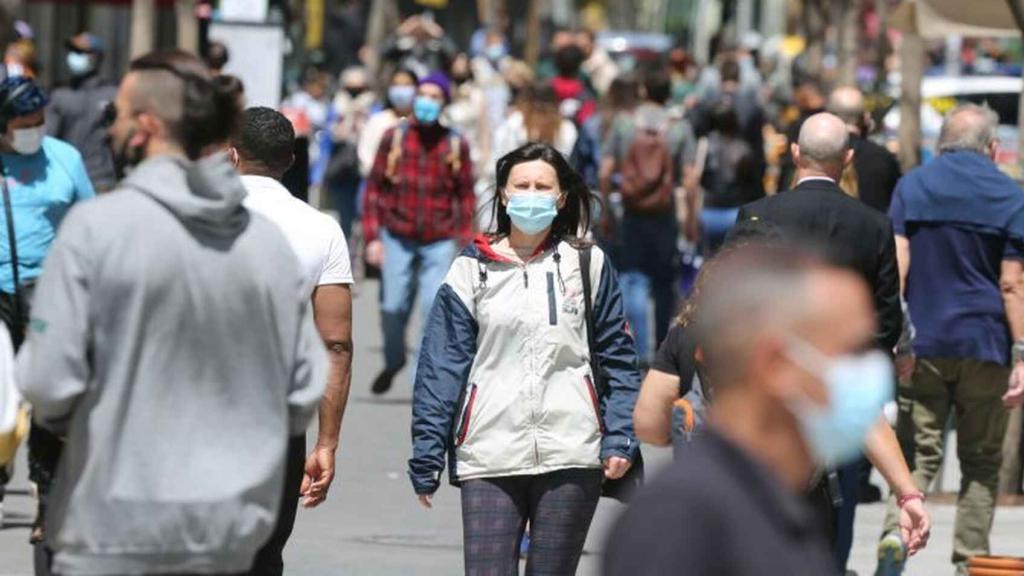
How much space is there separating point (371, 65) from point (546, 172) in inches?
1306

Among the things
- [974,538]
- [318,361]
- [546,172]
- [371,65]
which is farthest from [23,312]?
[371,65]

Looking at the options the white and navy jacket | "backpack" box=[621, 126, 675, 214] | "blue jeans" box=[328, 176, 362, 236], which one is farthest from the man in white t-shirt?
"blue jeans" box=[328, 176, 362, 236]

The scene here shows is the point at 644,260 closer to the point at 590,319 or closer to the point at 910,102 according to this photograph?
the point at 910,102

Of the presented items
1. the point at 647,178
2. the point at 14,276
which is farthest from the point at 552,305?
the point at 647,178

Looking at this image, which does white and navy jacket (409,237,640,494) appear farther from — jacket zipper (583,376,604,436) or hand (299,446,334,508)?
hand (299,446,334,508)

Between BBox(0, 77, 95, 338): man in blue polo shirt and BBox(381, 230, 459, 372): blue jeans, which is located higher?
BBox(0, 77, 95, 338): man in blue polo shirt

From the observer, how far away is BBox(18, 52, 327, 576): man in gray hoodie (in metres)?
4.67

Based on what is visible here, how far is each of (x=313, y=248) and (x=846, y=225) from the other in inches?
83.1

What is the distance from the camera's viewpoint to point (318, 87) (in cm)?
3045

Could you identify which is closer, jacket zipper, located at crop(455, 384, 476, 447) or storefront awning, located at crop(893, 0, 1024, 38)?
jacket zipper, located at crop(455, 384, 476, 447)

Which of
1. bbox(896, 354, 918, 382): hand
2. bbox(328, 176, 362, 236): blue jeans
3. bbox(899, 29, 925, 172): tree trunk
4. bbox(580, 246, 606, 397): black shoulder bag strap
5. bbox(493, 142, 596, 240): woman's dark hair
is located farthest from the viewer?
bbox(328, 176, 362, 236): blue jeans

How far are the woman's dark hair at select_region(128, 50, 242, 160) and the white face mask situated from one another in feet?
16.2

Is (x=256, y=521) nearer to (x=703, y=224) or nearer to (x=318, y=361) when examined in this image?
(x=318, y=361)

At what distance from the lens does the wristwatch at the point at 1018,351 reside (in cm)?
995
